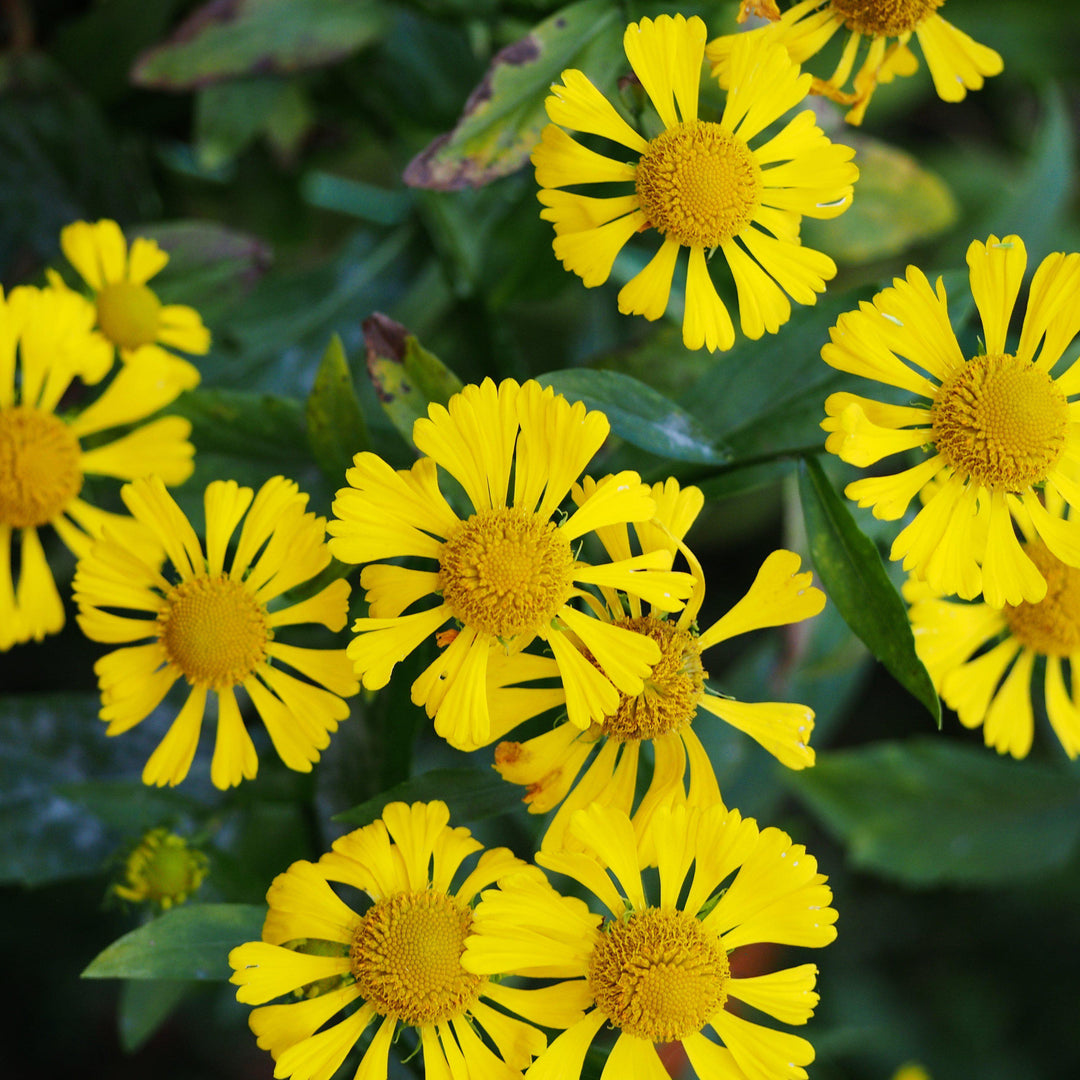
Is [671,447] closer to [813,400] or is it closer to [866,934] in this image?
[813,400]

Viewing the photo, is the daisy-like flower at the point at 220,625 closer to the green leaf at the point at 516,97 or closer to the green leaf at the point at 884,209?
the green leaf at the point at 516,97

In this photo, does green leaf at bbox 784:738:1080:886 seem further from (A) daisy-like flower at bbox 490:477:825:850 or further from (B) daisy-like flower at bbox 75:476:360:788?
(B) daisy-like flower at bbox 75:476:360:788

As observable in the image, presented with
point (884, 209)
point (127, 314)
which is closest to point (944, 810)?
point (884, 209)

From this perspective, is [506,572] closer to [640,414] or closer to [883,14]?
[640,414]

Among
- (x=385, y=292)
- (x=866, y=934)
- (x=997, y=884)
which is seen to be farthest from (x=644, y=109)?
(x=866, y=934)

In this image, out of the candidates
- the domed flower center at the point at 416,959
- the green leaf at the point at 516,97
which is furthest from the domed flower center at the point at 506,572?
the green leaf at the point at 516,97

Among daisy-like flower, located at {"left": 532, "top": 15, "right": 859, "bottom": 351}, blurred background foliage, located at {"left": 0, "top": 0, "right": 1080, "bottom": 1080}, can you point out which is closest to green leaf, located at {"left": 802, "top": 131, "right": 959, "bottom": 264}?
blurred background foliage, located at {"left": 0, "top": 0, "right": 1080, "bottom": 1080}
